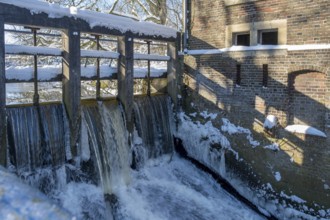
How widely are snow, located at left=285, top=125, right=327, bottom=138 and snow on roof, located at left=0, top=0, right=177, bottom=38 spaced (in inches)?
142

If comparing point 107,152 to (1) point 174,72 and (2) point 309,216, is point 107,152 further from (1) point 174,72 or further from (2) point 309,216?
(2) point 309,216

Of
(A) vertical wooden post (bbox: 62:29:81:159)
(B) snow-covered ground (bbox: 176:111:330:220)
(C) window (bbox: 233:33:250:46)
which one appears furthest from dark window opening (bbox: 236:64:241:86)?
(A) vertical wooden post (bbox: 62:29:81:159)

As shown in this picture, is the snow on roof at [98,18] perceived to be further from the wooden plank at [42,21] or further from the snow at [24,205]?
the snow at [24,205]

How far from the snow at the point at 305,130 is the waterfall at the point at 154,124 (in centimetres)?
290

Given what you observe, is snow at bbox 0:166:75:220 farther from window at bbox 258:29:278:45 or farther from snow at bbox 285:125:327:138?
window at bbox 258:29:278:45

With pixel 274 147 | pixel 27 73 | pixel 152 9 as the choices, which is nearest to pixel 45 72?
pixel 27 73

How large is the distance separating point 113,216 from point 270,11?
5.16 metres

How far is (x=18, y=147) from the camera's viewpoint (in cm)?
543

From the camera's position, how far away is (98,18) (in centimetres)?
655

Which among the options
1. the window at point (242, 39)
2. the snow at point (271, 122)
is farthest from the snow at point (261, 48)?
the snow at point (271, 122)

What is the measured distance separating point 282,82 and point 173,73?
9.34 feet

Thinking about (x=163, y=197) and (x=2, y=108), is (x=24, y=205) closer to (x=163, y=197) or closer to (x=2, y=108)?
(x=2, y=108)

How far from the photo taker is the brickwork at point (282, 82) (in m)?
6.58

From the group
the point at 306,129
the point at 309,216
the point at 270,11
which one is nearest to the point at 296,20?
the point at 270,11
